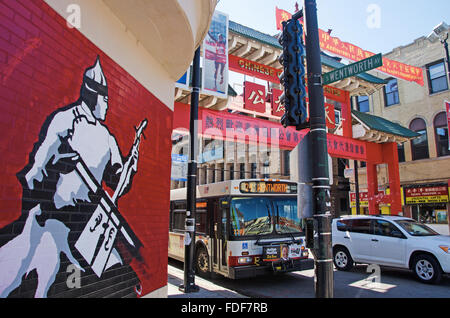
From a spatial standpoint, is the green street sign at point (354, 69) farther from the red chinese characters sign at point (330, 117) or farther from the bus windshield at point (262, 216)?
Result: the red chinese characters sign at point (330, 117)

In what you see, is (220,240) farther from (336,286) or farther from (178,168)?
(178,168)

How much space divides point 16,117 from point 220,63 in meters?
7.82

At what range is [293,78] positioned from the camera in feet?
17.3

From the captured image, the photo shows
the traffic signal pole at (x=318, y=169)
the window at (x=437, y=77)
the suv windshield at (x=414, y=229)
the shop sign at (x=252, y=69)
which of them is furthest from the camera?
the window at (x=437, y=77)

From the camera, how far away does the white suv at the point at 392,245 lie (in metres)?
8.36

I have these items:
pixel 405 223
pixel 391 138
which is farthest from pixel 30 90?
pixel 391 138

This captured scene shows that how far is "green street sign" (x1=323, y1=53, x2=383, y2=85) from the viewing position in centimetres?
482

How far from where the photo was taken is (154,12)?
14.2 feet

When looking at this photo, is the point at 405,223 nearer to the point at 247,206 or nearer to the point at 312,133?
the point at 247,206

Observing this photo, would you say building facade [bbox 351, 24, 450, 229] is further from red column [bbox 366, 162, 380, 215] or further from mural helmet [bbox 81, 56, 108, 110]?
mural helmet [bbox 81, 56, 108, 110]

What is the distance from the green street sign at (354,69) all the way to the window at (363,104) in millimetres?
21712

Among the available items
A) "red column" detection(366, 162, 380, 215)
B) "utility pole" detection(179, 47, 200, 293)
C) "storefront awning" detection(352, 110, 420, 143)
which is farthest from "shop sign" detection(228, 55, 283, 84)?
"red column" detection(366, 162, 380, 215)

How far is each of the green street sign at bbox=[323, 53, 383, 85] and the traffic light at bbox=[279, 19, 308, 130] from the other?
43 centimetres

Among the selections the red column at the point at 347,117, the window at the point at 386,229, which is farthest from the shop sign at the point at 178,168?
the window at the point at 386,229
